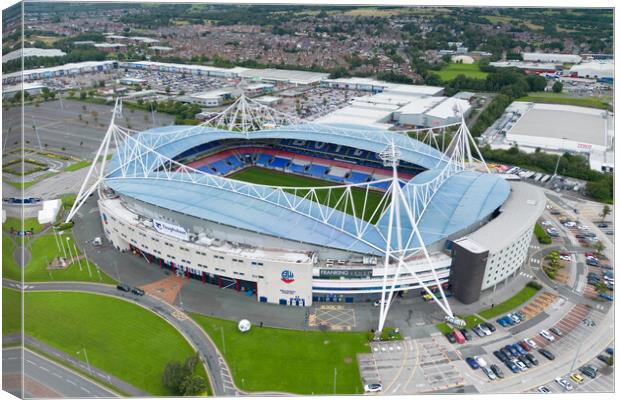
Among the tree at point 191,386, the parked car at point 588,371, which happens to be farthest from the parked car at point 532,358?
the tree at point 191,386

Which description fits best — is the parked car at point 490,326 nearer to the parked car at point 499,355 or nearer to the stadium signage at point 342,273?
the parked car at point 499,355

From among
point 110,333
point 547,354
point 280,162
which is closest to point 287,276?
point 110,333

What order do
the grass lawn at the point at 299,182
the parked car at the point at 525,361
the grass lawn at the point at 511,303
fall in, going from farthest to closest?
the grass lawn at the point at 299,182, the grass lawn at the point at 511,303, the parked car at the point at 525,361

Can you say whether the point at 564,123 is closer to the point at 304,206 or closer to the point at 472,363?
the point at 304,206

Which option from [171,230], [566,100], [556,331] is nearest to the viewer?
[556,331]

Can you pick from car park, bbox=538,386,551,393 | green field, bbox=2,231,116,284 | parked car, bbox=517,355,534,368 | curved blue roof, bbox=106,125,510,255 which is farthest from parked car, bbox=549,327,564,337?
green field, bbox=2,231,116,284

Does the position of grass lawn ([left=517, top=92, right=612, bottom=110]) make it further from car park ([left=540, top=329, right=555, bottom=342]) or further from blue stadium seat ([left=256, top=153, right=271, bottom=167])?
car park ([left=540, top=329, right=555, bottom=342])
